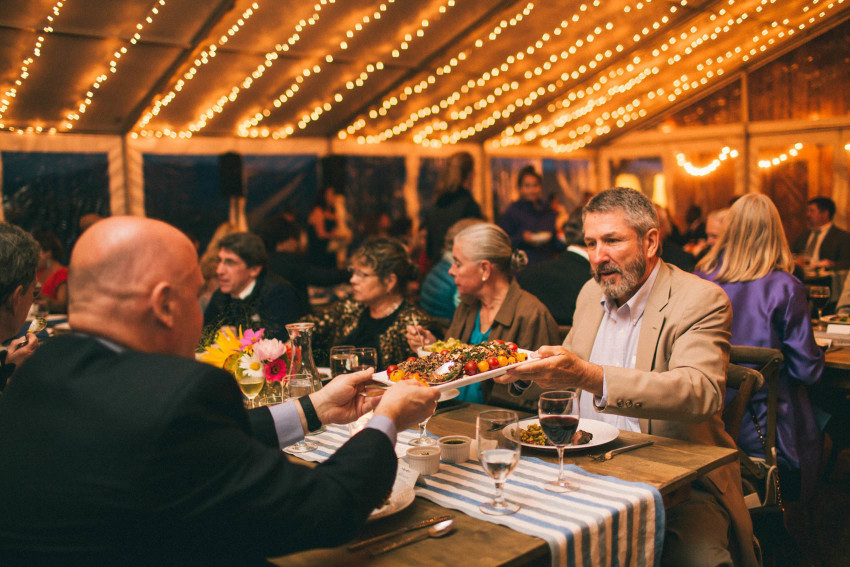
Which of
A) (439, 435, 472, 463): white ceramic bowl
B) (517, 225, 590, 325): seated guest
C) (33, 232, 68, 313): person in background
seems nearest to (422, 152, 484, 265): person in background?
(517, 225, 590, 325): seated guest

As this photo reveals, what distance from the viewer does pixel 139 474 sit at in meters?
1.05

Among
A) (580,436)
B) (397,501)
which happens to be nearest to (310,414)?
(397,501)

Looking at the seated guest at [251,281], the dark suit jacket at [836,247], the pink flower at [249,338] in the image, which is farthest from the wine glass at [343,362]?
the dark suit jacket at [836,247]

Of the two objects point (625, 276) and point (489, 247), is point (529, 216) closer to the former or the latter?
point (489, 247)

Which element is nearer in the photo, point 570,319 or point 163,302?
point 163,302

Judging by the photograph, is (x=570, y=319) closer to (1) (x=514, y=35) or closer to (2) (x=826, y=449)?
(2) (x=826, y=449)

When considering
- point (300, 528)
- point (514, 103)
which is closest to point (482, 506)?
point (300, 528)

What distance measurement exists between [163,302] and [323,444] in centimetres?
100

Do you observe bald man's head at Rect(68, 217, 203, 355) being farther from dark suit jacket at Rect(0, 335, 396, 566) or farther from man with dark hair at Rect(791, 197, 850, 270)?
man with dark hair at Rect(791, 197, 850, 270)

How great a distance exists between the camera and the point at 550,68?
8.37 meters

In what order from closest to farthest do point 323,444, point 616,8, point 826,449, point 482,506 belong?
point 482,506 → point 323,444 → point 826,449 → point 616,8

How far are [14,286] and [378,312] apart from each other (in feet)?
5.86

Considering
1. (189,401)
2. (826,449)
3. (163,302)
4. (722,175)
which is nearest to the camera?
(189,401)

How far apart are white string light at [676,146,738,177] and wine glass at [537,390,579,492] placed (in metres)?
10.2
